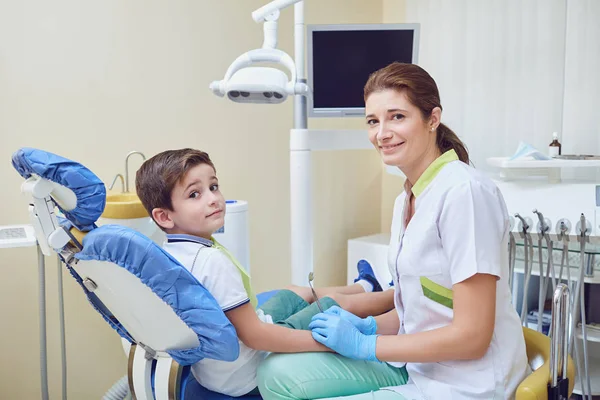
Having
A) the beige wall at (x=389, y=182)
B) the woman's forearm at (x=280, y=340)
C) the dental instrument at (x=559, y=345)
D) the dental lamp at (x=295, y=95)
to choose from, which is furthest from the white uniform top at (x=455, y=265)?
the beige wall at (x=389, y=182)

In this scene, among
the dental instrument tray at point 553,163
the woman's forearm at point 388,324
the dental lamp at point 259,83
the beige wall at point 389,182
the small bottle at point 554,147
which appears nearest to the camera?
the woman's forearm at point 388,324

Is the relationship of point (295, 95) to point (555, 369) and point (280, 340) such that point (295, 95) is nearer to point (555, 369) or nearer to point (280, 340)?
point (280, 340)

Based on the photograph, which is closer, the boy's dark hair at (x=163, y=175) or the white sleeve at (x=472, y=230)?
the white sleeve at (x=472, y=230)

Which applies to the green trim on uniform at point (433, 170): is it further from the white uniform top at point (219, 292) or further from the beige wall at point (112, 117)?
the beige wall at point (112, 117)

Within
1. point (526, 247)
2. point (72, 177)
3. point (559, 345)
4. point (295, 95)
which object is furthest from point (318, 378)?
point (295, 95)

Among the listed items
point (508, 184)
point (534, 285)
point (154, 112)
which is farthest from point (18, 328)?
point (534, 285)

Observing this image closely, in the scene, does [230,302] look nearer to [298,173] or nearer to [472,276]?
[472,276]

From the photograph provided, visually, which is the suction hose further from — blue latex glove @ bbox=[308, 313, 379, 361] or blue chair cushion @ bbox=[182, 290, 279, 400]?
blue latex glove @ bbox=[308, 313, 379, 361]

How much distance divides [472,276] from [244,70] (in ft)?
3.41

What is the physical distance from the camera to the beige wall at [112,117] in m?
2.13

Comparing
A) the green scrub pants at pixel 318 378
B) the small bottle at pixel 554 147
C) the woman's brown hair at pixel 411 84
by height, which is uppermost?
the woman's brown hair at pixel 411 84

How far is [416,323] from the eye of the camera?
128cm

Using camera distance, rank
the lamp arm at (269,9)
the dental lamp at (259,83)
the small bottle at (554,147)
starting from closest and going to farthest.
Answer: the dental lamp at (259,83) < the lamp arm at (269,9) < the small bottle at (554,147)

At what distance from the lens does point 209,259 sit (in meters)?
1.20
